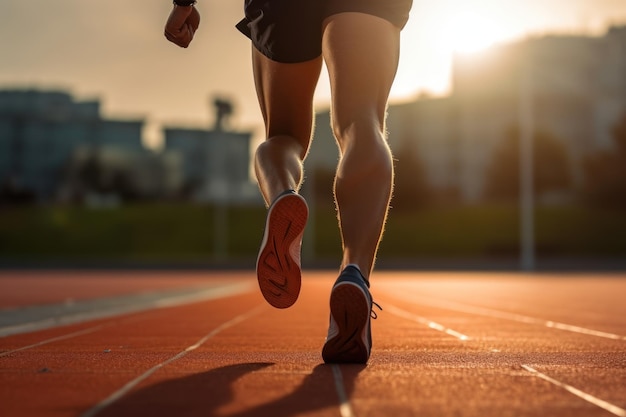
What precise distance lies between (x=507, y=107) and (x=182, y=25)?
78375 mm

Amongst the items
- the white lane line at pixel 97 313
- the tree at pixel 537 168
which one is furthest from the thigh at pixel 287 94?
the tree at pixel 537 168

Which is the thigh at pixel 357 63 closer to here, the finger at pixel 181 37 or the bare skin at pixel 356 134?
the bare skin at pixel 356 134

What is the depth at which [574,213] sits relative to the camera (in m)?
57.6

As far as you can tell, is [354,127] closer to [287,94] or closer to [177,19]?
[287,94]

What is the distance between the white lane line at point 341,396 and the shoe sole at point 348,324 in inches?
3.4

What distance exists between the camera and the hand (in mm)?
3799

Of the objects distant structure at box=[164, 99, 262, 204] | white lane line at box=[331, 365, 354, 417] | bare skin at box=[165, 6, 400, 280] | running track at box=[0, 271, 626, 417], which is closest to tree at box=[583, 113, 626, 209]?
distant structure at box=[164, 99, 262, 204]

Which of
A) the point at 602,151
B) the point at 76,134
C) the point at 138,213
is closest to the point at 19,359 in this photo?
the point at 138,213

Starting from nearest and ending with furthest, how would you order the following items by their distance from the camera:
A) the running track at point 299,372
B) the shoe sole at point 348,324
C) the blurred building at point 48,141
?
the running track at point 299,372, the shoe sole at point 348,324, the blurred building at point 48,141

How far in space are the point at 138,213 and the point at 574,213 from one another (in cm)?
2914

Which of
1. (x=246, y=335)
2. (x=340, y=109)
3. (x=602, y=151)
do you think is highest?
(x=602, y=151)

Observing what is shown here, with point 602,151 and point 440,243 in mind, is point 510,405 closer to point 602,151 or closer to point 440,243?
point 440,243

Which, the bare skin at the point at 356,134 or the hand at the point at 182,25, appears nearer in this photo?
the bare skin at the point at 356,134

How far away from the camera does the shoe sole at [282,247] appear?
3.10 m
